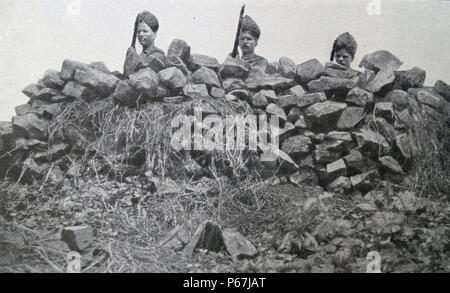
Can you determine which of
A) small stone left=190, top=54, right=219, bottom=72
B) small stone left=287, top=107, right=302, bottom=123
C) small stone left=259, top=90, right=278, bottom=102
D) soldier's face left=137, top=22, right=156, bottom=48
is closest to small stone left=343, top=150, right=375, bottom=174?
small stone left=287, top=107, right=302, bottom=123

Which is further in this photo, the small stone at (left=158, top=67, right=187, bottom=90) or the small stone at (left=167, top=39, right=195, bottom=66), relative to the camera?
the small stone at (left=167, top=39, right=195, bottom=66)

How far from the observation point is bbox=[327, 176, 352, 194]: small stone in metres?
4.14

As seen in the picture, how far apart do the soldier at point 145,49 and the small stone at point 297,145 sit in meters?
1.90

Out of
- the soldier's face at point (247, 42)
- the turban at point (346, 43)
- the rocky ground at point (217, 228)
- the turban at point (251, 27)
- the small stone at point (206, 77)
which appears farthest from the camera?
the soldier's face at point (247, 42)

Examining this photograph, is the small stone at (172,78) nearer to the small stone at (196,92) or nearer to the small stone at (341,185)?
the small stone at (196,92)

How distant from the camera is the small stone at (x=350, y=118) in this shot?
14.5 ft

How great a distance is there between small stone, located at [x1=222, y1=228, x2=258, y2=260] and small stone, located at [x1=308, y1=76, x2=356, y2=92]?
2.18 meters

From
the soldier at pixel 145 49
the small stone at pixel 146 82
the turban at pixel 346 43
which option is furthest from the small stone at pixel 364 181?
the soldier at pixel 145 49

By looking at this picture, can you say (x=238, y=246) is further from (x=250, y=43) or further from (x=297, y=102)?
(x=250, y=43)

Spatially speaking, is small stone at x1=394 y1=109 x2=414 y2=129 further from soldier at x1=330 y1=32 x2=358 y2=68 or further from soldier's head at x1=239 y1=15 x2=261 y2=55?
soldier's head at x1=239 y1=15 x2=261 y2=55

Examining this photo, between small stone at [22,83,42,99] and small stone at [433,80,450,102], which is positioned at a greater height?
small stone at [22,83,42,99]

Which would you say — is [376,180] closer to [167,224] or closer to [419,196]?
[419,196]

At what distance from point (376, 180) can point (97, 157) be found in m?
3.35

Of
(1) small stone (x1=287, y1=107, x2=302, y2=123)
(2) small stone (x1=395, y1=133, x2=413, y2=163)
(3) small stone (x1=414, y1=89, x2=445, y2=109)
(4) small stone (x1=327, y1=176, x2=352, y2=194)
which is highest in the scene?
(3) small stone (x1=414, y1=89, x2=445, y2=109)
